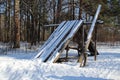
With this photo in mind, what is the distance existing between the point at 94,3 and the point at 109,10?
4940 mm

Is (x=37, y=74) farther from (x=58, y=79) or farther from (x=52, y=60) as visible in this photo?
(x=52, y=60)

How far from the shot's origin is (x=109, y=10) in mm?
42625

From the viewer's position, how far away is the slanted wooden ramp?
47.9 feet

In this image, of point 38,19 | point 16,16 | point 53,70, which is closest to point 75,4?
point 38,19

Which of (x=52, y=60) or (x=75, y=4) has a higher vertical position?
(x=75, y=4)

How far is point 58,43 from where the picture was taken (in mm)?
15891

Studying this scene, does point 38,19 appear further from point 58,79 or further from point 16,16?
point 58,79

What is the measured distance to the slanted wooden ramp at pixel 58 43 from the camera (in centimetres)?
1459

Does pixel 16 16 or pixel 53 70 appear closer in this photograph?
pixel 53 70

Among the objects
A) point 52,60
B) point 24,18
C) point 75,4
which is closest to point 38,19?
point 75,4

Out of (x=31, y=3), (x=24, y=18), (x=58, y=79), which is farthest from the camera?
(x=24, y=18)

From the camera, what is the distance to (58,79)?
10.2m

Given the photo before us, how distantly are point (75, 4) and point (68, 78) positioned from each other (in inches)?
1163

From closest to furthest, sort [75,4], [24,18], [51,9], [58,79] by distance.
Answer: [58,79] < [75,4] < [51,9] < [24,18]
